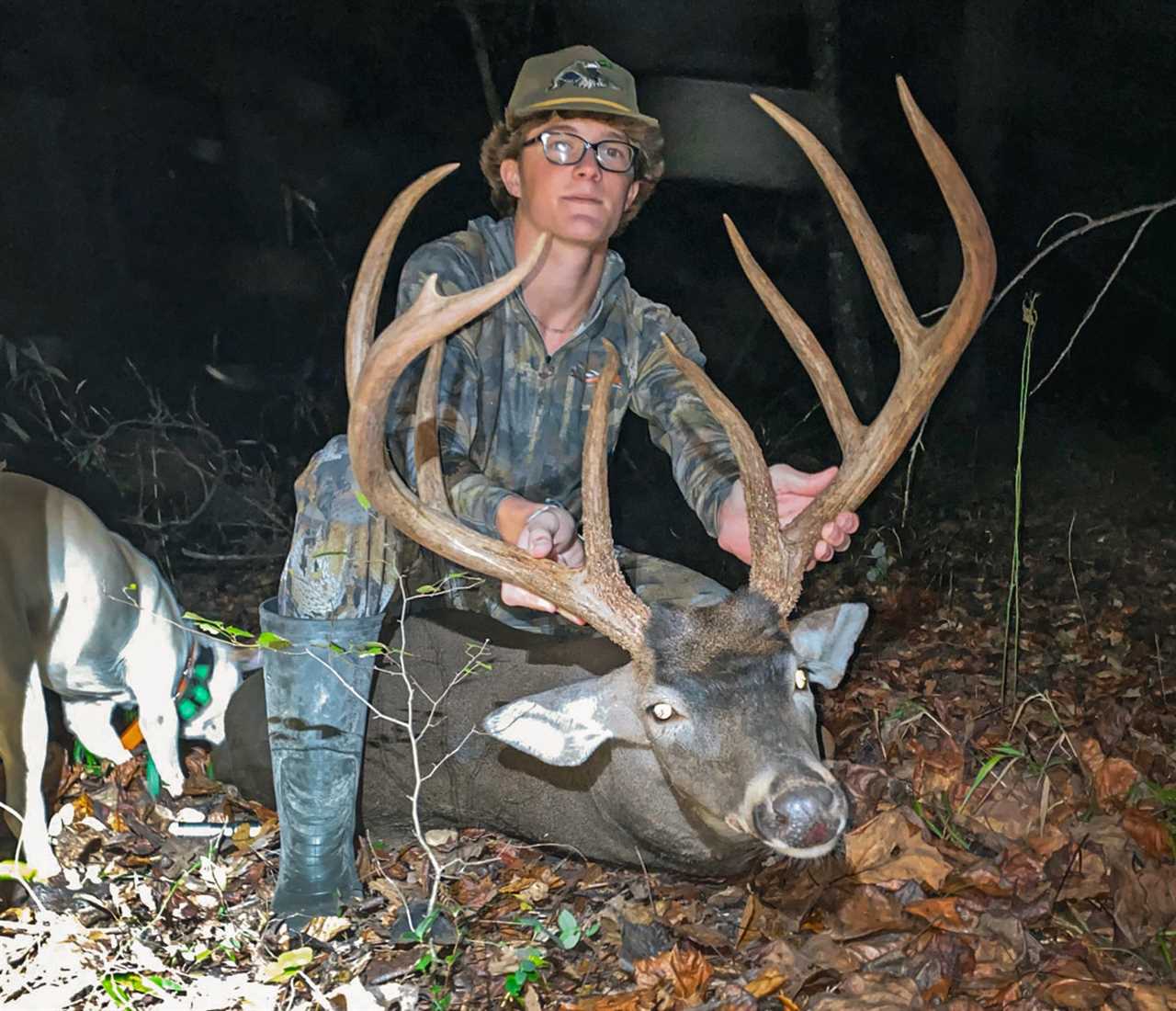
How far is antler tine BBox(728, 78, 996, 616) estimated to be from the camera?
93.5 inches

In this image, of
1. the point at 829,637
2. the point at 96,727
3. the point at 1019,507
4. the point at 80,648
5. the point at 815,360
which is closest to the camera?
the point at 815,360

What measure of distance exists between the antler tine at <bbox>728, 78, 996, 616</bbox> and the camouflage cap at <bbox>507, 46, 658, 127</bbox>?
48 cm

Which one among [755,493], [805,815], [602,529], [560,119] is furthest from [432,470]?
[805,815]

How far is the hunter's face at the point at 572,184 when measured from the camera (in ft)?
9.61

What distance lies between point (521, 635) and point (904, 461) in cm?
173

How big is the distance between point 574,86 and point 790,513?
1.21 metres

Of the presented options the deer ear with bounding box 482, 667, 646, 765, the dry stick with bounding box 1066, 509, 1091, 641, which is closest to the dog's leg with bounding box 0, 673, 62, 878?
the deer ear with bounding box 482, 667, 646, 765

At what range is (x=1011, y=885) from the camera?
256 cm

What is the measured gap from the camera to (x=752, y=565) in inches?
104

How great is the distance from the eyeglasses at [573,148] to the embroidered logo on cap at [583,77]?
127 mm

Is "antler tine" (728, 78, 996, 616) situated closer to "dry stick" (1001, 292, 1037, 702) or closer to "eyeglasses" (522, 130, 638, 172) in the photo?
"eyeglasses" (522, 130, 638, 172)

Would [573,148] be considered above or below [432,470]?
above

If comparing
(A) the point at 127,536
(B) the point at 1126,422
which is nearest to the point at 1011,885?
(B) the point at 1126,422

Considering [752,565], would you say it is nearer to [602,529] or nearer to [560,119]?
[602,529]
